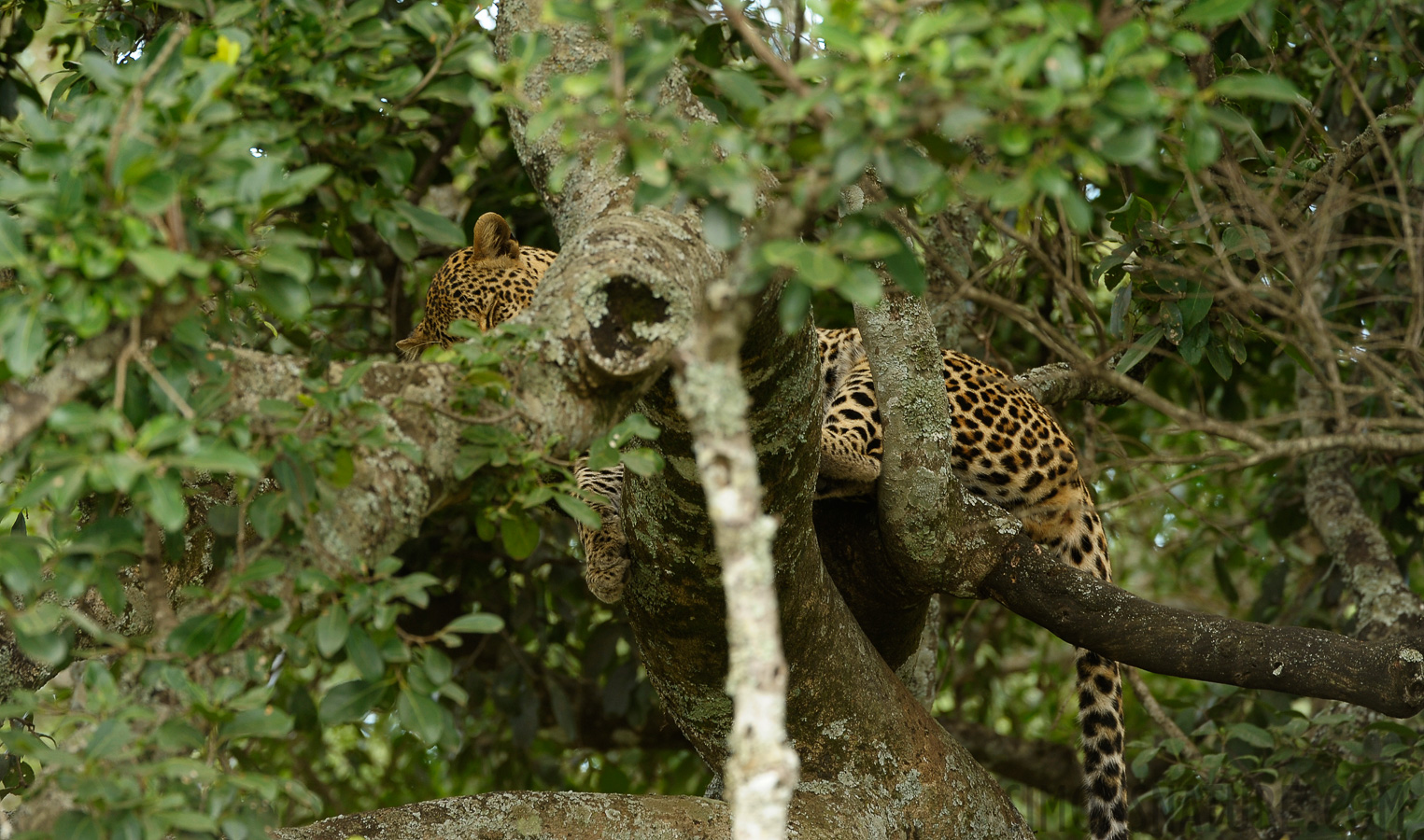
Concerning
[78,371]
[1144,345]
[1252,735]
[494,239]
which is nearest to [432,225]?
[78,371]

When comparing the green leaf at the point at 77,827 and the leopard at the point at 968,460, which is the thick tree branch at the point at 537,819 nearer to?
the leopard at the point at 968,460

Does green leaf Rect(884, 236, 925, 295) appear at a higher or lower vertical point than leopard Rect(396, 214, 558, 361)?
higher

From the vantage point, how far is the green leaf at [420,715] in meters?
2.16

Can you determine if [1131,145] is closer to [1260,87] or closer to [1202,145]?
[1202,145]

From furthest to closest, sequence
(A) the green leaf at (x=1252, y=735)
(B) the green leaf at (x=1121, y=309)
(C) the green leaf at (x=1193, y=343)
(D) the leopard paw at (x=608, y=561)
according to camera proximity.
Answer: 1. (A) the green leaf at (x=1252, y=735)
2. (D) the leopard paw at (x=608, y=561)
3. (B) the green leaf at (x=1121, y=309)
4. (C) the green leaf at (x=1193, y=343)

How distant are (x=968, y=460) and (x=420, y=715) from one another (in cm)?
271

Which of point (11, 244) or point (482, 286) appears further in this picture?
point (482, 286)

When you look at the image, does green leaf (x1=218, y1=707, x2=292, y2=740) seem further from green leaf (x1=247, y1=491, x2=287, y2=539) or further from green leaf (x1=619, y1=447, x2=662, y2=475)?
green leaf (x1=619, y1=447, x2=662, y2=475)

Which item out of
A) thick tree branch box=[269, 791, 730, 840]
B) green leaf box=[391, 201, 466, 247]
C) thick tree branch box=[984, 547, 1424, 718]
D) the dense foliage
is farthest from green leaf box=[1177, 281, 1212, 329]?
green leaf box=[391, 201, 466, 247]

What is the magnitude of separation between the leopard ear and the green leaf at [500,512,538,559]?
8.67ft

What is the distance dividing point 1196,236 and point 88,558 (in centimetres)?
324

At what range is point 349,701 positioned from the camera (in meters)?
2.19

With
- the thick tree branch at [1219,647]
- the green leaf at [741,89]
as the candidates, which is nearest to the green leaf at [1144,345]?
the thick tree branch at [1219,647]

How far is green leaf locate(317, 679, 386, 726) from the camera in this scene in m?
2.18
